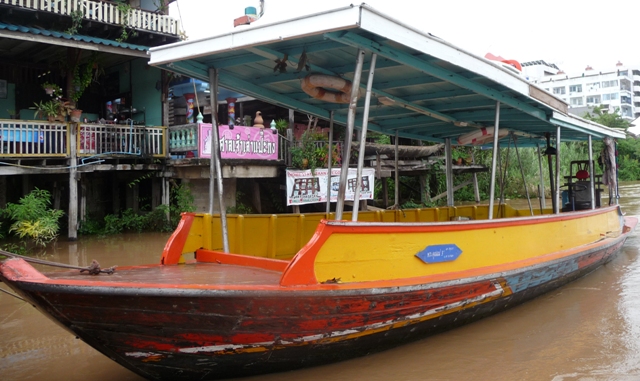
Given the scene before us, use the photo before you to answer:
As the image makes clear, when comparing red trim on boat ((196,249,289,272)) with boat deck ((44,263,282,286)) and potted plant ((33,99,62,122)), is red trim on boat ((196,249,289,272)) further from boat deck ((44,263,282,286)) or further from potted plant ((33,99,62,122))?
potted plant ((33,99,62,122))

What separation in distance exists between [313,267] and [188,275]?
1.00 metres

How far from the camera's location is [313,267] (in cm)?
355

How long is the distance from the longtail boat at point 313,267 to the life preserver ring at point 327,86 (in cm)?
3

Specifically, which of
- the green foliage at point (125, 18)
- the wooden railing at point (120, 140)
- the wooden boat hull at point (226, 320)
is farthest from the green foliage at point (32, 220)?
the wooden boat hull at point (226, 320)

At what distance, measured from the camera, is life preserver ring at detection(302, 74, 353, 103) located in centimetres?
443

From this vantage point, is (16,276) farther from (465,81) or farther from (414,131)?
(414,131)

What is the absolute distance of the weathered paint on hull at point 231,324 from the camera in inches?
120

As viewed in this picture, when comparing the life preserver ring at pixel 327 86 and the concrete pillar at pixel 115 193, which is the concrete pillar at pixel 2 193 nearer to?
the concrete pillar at pixel 115 193

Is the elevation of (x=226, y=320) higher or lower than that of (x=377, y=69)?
lower

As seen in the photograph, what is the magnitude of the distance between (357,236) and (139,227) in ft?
29.9

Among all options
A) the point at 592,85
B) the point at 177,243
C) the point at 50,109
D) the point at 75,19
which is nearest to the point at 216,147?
the point at 177,243

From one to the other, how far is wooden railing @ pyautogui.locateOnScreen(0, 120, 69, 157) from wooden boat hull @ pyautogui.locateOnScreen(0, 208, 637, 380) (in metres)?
7.28

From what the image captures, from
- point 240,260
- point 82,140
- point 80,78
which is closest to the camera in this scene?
point 240,260

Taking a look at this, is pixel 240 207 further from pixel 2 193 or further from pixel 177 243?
pixel 177 243
